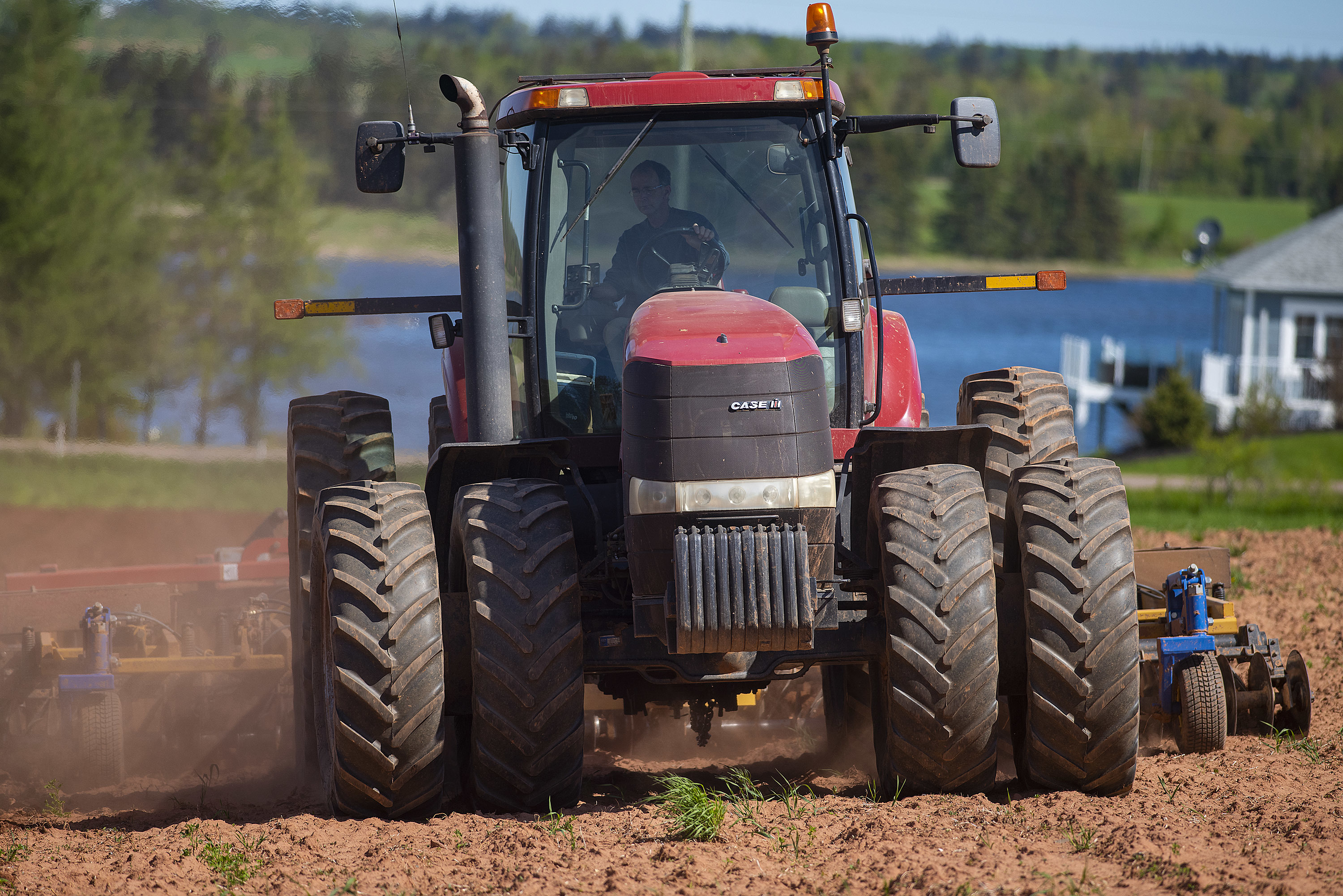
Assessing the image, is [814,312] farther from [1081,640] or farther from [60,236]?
[60,236]

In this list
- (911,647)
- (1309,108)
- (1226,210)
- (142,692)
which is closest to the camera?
(911,647)

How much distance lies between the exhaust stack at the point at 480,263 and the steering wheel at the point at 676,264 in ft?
2.46

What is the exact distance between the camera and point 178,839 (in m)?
5.06

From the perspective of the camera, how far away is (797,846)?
15.3 ft

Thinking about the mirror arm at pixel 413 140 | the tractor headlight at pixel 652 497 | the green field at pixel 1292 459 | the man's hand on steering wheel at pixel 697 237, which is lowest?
the green field at pixel 1292 459

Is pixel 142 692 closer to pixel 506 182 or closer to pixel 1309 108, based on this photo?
pixel 506 182

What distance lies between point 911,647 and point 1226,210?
99.0 meters

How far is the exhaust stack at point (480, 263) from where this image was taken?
530 cm

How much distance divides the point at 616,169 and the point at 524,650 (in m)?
2.17

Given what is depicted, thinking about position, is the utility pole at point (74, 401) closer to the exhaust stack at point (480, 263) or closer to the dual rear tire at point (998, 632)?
the exhaust stack at point (480, 263)

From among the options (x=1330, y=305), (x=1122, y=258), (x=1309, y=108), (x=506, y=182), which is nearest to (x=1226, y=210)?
(x=1122, y=258)

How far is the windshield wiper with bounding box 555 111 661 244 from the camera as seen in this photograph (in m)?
5.87

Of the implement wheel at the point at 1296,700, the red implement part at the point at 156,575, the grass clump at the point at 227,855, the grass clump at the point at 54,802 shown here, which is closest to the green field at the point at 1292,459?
the implement wheel at the point at 1296,700

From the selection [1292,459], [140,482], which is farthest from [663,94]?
[1292,459]
